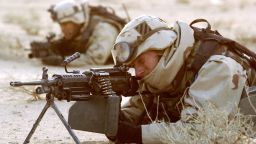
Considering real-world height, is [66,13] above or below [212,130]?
above

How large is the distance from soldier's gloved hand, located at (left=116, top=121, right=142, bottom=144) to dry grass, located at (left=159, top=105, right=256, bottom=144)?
9.8 inches

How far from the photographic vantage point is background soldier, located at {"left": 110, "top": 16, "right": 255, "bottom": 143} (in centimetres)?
581

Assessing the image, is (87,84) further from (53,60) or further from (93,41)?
(93,41)

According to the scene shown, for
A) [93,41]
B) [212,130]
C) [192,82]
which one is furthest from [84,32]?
[212,130]

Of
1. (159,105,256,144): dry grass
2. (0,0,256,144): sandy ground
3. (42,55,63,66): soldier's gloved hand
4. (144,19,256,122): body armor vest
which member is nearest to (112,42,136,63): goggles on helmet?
(144,19,256,122): body armor vest

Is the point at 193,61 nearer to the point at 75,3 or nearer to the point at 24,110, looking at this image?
the point at 24,110

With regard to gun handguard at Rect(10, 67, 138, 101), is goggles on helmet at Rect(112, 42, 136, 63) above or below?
above

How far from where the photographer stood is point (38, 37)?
14695 millimetres

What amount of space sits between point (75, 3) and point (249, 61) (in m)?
5.64

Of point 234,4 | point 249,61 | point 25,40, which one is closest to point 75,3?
point 25,40

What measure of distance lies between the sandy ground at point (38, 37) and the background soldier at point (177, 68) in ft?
2.80

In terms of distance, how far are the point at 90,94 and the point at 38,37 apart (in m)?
8.97

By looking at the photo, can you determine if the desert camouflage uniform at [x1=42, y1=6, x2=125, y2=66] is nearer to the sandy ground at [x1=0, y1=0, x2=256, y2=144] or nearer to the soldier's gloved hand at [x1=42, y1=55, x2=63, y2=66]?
the soldier's gloved hand at [x1=42, y1=55, x2=63, y2=66]

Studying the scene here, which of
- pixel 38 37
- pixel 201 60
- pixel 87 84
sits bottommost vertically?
pixel 38 37
